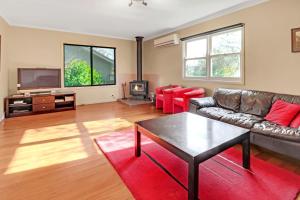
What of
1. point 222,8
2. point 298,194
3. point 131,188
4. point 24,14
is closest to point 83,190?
point 131,188

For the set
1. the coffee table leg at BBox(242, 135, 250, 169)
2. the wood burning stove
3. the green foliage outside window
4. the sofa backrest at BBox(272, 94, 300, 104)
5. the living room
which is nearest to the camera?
the living room

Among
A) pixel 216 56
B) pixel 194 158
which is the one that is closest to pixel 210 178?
pixel 194 158

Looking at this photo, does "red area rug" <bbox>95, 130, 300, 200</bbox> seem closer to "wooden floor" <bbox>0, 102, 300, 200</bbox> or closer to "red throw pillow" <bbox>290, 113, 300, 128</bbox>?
"wooden floor" <bbox>0, 102, 300, 200</bbox>

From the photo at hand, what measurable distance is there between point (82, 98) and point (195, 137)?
5071 millimetres

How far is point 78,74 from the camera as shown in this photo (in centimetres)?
598

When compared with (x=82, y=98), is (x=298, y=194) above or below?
below

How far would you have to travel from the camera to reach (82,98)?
6.04m

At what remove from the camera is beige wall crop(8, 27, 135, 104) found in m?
4.87

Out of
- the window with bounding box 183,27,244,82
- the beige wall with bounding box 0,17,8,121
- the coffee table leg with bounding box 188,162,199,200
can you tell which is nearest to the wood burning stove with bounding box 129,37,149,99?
the window with bounding box 183,27,244,82

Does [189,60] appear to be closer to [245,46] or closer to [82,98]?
[245,46]

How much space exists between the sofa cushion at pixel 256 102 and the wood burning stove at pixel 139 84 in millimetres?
3719

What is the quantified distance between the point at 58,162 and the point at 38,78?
143 inches

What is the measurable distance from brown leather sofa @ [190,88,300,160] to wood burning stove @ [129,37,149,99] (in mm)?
3044

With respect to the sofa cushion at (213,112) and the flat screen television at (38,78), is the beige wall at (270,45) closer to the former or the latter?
the sofa cushion at (213,112)
